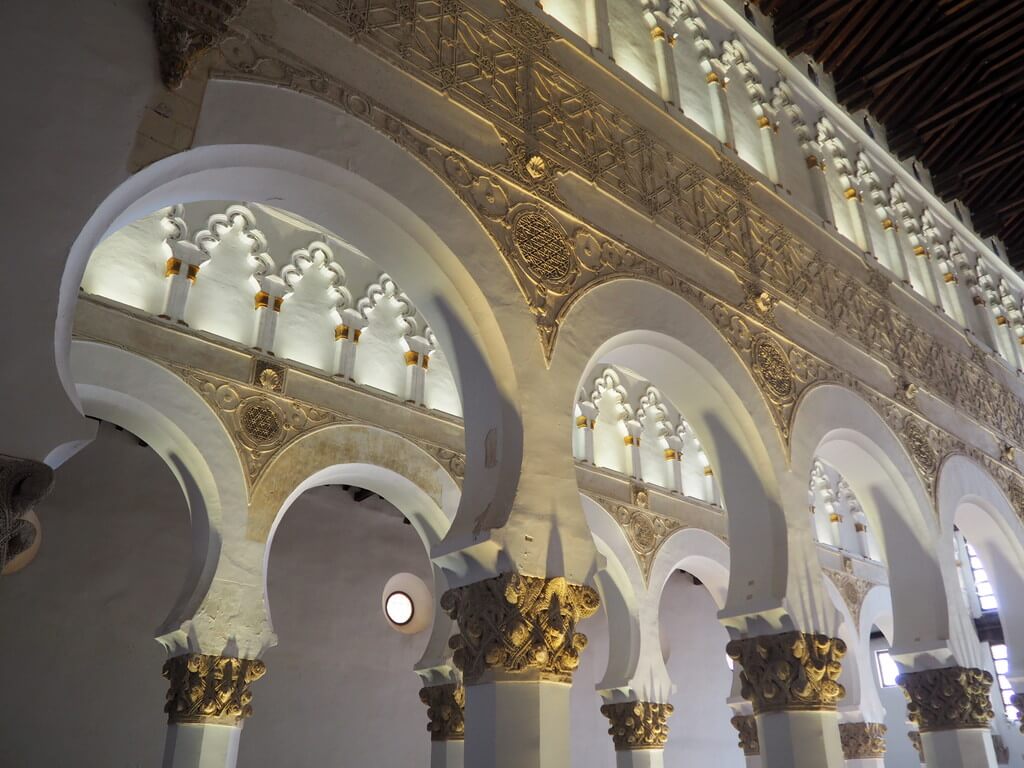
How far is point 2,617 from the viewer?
7176 mm

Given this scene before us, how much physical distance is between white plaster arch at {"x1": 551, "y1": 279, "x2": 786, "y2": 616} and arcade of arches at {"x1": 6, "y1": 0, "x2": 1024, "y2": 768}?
0.03 m

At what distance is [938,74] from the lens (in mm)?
9516

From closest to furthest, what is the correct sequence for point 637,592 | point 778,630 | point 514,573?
point 514,573 < point 778,630 < point 637,592

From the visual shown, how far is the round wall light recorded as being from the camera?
387 inches

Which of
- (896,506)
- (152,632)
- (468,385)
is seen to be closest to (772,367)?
(896,506)

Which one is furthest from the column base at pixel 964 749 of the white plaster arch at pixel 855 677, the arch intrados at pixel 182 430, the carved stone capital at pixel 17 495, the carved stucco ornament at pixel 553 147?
the carved stone capital at pixel 17 495

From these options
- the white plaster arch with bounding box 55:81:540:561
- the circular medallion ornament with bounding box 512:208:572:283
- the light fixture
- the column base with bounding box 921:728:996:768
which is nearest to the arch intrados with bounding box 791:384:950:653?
the column base with bounding box 921:728:996:768

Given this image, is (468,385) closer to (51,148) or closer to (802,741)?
(51,148)

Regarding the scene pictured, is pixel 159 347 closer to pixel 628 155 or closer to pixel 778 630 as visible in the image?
pixel 628 155

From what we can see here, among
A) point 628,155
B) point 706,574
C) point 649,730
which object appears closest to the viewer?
point 628,155

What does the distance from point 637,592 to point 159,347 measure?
496 cm

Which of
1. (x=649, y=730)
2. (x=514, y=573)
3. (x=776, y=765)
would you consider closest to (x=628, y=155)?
(x=514, y=573)

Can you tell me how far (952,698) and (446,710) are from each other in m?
3.93

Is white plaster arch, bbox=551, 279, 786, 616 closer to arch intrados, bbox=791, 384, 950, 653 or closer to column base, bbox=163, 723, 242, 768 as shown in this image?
arch intrados, bbox=791, 384, 950, 653
